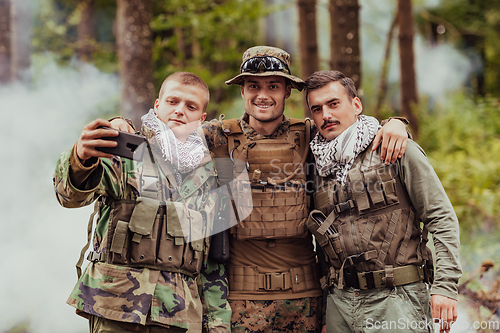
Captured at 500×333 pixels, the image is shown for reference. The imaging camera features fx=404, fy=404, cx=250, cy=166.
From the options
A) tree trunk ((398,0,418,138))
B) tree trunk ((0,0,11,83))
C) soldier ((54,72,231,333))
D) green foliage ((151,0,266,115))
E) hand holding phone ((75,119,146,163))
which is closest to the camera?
hand holding phone ((75,119,146,163))

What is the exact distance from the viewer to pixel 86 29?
13.7 metres

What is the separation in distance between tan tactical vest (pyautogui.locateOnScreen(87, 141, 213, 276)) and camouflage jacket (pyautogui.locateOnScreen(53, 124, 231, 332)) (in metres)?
0.04

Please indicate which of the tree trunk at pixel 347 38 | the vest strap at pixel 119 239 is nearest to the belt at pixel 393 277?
the vest strap at pixel 119 239

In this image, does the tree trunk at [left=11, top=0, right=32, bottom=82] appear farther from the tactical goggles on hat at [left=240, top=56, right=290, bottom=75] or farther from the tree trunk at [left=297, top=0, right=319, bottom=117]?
the tactical goggles on hat at [left=240, top=56, right=290, bottom=75]

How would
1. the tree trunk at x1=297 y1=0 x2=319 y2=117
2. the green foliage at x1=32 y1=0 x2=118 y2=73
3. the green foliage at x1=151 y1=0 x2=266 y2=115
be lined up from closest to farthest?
the tree trunk at x1=297 y1=0 x2=319 y2=117 → the green foliage at x1=151 y1=0 x2=266 y2=115 → the green foliage at x1=32 y1=0 x2=118 y2=73

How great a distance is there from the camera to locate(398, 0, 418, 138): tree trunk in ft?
29.5

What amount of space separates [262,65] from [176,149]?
0.90m

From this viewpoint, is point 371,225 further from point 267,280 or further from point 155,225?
point 155,225

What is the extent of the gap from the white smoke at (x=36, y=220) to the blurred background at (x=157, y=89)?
0.7 inches

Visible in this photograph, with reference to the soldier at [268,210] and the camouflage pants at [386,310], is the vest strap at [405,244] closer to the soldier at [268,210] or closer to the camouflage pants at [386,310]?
the camouflage pants at [386,310]

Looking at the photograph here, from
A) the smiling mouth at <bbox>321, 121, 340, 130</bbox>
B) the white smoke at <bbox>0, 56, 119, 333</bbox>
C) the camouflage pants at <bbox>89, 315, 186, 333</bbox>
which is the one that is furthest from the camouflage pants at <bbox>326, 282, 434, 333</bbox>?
the white smoke at <bbox>0, 56, 119, 333</bbox>

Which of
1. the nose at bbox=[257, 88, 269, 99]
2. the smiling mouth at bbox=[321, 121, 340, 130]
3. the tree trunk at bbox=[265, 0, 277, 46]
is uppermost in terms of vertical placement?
the tree trunk at bbox=[265, 0, 277, 46]

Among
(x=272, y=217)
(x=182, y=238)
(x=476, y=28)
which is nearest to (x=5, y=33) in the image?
(x=182, y=238)

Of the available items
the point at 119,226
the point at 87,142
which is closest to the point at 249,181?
the point at 119,226
